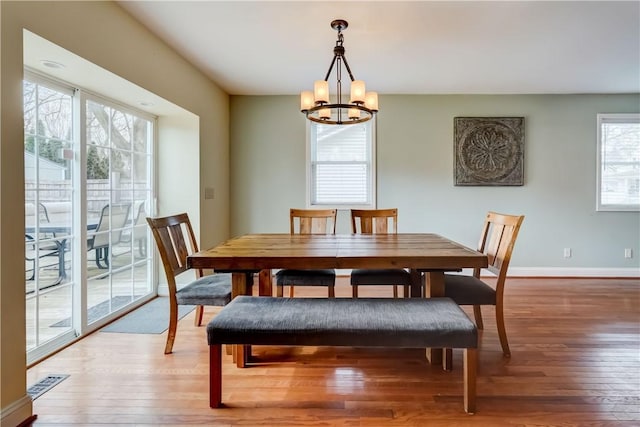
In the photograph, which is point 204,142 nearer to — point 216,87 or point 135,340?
point 216,87

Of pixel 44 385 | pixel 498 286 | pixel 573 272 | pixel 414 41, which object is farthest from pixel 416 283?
pixel 573 272

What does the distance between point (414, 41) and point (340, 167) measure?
1.94 metres

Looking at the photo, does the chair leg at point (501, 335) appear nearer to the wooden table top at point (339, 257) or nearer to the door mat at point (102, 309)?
the wooden table top at point (339, 257)

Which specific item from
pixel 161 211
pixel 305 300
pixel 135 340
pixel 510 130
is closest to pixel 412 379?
pixel 305 300

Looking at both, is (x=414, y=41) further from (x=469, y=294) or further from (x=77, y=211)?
(x=77, y=211)

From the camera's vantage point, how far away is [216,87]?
409cm

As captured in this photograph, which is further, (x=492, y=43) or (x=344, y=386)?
(x=492, y=43)

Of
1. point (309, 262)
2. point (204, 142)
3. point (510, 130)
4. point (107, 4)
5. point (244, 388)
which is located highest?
point (107, 4)

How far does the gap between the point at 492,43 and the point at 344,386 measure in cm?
290

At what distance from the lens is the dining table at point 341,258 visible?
74.8 inches

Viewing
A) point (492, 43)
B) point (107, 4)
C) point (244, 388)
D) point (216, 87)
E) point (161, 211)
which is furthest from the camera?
point (216, 87)

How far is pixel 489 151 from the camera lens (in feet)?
14.5

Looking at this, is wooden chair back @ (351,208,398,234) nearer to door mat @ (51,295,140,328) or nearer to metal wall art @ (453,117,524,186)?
metal wall art @ (453,117,524,186)

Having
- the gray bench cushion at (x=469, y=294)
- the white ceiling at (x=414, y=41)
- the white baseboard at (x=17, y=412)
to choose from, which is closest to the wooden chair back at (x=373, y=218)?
the gray bench cushion at (x=469, y=294)
